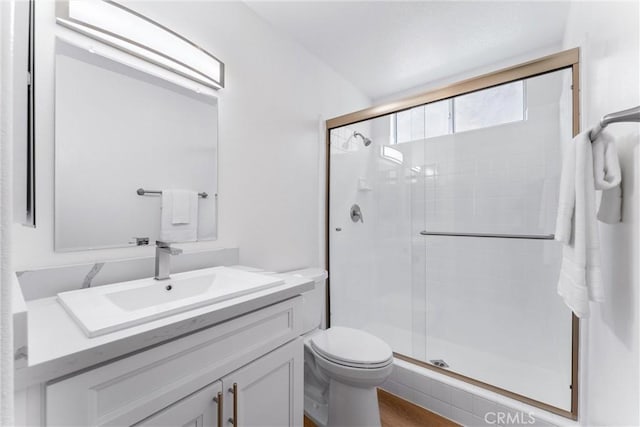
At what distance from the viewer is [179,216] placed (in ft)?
4.24

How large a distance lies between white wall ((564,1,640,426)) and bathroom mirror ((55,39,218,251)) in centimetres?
149

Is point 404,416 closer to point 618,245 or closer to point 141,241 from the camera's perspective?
point 618,245

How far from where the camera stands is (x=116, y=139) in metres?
1.11

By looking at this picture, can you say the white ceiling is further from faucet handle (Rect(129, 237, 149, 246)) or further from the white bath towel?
faucet handle (Rect(129, 237, 149, 246))

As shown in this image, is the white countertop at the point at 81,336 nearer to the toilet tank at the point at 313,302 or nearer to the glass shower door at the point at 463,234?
the toilet tank at the point at 313,302

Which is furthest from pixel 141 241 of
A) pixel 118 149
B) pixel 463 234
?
pixel 463 234

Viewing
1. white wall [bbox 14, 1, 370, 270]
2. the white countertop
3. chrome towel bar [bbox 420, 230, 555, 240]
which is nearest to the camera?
the white countertop

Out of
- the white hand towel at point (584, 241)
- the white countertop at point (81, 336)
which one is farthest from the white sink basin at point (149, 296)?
the white hand towel at point (584, 241)

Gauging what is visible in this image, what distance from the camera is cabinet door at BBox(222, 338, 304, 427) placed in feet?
2.76

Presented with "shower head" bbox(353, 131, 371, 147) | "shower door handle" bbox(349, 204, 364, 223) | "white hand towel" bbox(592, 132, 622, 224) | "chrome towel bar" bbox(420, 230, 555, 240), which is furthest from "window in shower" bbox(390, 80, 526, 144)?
"white hand towel" bbox(592, 132, 622, 224)

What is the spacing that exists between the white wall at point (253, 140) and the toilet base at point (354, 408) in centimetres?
78

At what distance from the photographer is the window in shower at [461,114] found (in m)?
1.76

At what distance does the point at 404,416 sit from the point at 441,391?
250mm

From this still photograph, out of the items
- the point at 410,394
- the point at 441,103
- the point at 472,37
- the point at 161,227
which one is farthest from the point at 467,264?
the point at 161,227
